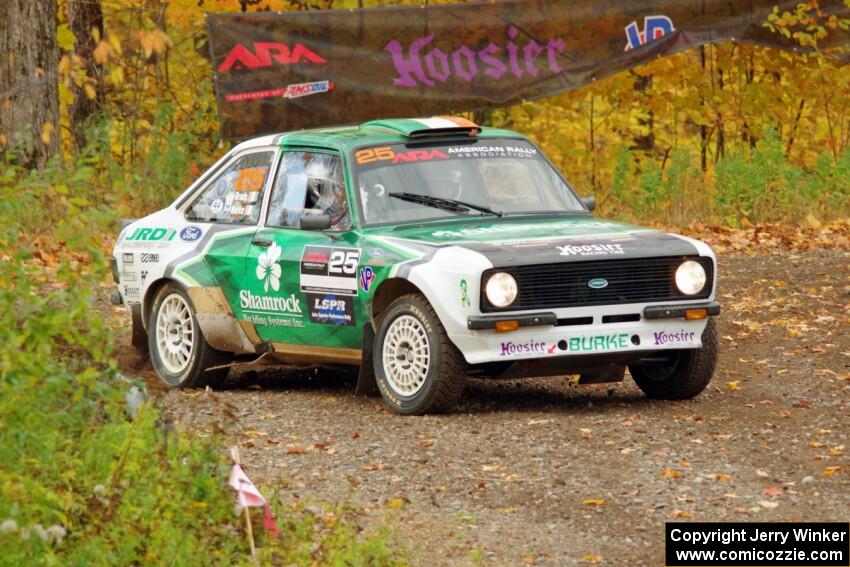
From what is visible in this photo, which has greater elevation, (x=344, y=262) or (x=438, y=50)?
(x=438, y=50)

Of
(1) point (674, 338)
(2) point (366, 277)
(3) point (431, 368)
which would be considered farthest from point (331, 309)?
(1) point (674, 338)

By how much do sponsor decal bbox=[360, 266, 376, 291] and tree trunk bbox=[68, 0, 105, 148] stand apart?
11.8 meters

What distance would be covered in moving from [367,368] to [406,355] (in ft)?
1.72

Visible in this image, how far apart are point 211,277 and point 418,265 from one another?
2.07 metres

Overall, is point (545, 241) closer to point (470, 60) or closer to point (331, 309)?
point (331, 309)

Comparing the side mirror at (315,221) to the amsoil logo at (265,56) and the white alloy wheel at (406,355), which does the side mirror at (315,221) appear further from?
the amsoil logo at (265,56)

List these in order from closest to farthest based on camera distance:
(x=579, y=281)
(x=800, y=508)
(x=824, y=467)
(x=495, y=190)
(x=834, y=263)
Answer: (x=800, y=508)
(x=824, y=467)
(x=579, y=281)
(x=495, y=190)
(x=834, y=263)

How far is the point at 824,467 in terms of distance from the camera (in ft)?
26.8

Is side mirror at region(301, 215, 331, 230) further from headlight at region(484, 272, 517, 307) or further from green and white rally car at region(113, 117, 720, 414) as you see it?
headlight at region(484, 272, 517, 307)

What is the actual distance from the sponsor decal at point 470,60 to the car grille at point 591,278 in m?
9.29

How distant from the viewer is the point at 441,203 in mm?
10492

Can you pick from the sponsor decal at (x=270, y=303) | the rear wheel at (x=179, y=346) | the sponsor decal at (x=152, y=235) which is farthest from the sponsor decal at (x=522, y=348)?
the sponsor decal at (x=152, y=235)

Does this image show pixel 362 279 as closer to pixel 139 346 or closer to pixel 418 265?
pixel 418 265

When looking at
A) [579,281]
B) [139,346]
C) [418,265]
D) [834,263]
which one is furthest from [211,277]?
[834,263]
